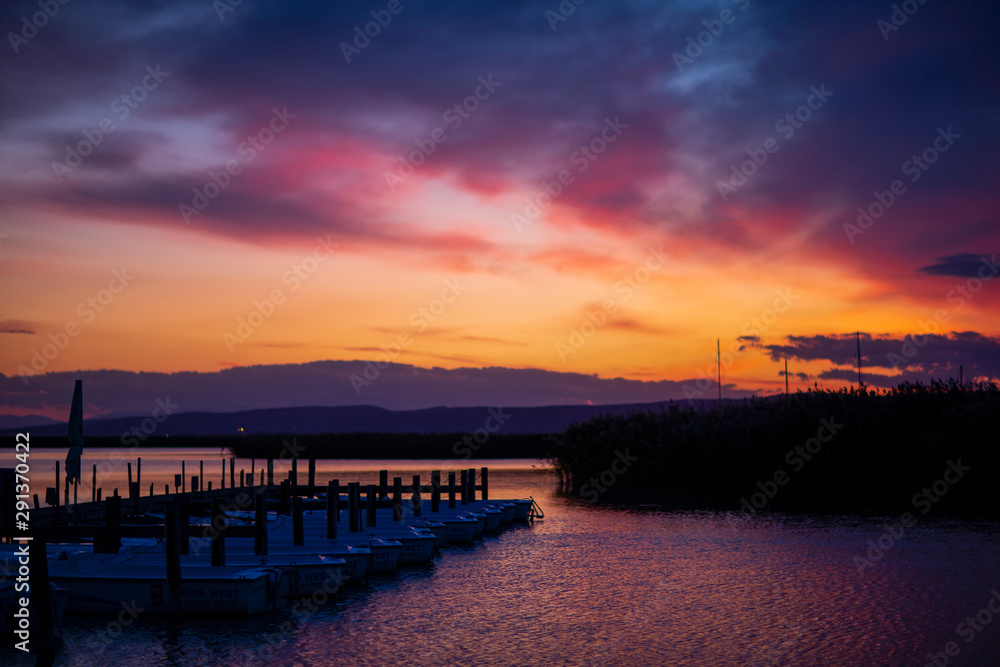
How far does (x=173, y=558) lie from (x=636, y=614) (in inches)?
403

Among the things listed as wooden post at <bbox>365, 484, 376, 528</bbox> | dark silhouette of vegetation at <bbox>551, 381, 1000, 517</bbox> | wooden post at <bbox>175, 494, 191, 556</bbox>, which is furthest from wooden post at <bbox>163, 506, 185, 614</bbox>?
dark silhouette of vegetation at <bbox>551, 381, 1000, 517</bbox>

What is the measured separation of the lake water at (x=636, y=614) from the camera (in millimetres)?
18109

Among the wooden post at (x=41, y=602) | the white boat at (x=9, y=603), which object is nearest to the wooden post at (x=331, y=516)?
the white boat at (x=9, y=603)

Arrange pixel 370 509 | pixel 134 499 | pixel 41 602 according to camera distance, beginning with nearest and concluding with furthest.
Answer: pixel 41 602 → pixel 370 509 → pixel 134 499

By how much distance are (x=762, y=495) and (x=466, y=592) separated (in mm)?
31060

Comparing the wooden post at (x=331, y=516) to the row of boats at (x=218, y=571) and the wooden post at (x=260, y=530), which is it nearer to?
the row of boats at (x=218, y=571)

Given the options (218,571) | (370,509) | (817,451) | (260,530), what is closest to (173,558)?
(218,571)

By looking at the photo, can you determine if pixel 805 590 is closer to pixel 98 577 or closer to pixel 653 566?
pixel 653 566

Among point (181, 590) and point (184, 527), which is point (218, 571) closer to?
point (181, 590)

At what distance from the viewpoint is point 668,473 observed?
56594 millimetres

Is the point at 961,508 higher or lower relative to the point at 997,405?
lower

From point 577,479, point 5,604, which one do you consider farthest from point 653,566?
point 577,479

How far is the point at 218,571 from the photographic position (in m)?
21.6

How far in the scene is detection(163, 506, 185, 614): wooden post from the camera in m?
20.5
